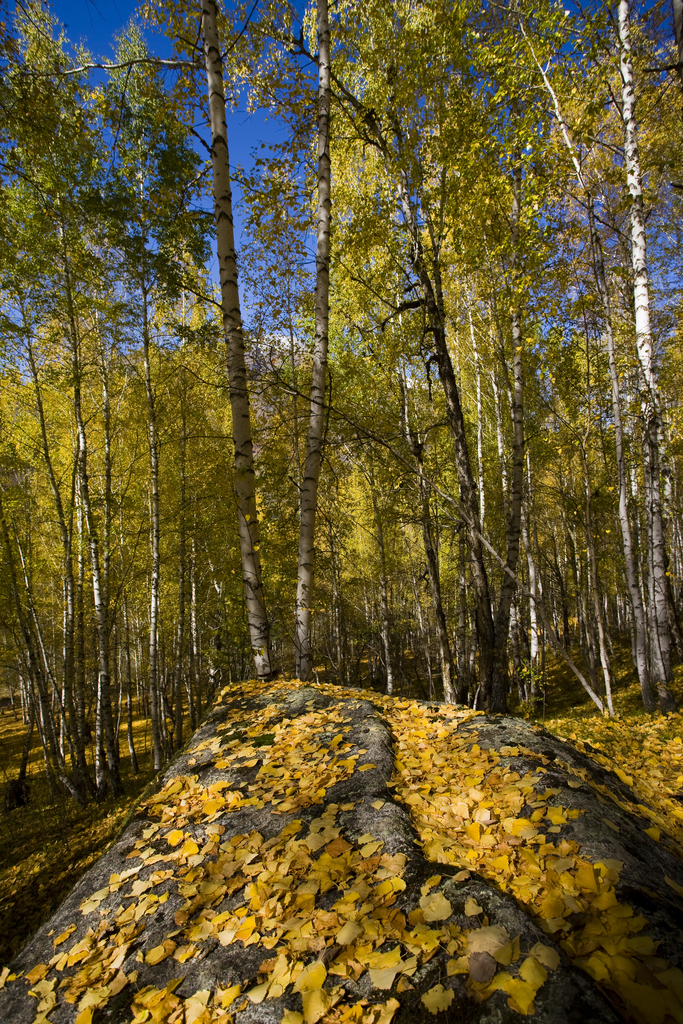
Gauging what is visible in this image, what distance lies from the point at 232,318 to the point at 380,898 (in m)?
4.19

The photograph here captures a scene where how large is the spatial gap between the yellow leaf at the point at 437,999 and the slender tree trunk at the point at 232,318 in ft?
10.7

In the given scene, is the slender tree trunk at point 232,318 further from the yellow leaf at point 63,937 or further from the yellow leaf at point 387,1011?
the yellow leaf at point 387,1011

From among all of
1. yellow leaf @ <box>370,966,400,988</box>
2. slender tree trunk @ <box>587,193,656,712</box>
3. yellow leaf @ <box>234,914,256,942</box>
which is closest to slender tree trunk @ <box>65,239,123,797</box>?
yellow leaf @ <box>234,914,256,942</box>

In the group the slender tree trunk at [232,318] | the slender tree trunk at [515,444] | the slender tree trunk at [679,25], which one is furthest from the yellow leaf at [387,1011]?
the slender tree trunk at [515,444]

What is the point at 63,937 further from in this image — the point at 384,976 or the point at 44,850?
the point at 44,850

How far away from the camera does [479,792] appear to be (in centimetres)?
201

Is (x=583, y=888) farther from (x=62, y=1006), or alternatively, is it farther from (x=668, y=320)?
(x=668, y=320)

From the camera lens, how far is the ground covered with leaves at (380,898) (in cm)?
111

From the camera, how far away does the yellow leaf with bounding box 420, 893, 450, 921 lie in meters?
1.30

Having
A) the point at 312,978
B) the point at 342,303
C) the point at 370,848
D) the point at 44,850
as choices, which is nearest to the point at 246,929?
the point at 312,978

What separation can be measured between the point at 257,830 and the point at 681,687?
11011 mm

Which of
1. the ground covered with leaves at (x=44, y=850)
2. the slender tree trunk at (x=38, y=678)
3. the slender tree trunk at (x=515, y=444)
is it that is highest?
the slender tree trunk at (x=515, y=444)

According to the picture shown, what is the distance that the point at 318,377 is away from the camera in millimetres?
4695

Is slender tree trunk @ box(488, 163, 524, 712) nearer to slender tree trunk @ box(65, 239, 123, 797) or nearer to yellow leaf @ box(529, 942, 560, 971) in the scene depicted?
yellow leaf @ box(529, 942, 560, 971)
